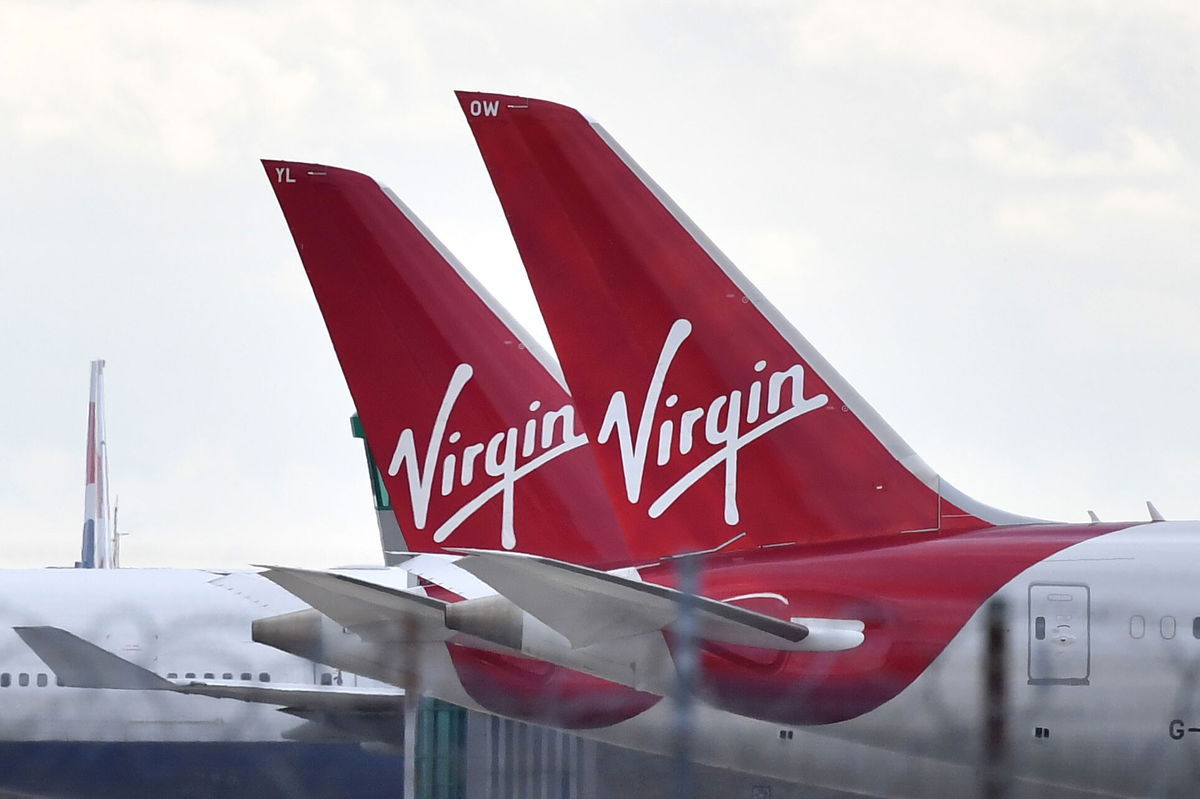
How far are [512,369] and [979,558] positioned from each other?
284 inches

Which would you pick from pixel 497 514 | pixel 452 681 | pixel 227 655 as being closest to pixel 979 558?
pixel 452 681

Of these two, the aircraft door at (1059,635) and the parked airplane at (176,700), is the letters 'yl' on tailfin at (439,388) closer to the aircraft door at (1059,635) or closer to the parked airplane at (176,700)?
the parked airplane at (176,700)

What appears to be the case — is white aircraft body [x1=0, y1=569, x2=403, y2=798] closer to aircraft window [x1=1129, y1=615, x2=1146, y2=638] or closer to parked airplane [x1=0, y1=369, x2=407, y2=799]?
parked airplane [x1=0, y1=369, x2=407, y2=799]

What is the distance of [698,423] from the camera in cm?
1562

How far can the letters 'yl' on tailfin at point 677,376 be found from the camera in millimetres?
15094

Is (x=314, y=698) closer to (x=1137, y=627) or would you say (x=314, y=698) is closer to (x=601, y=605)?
(x=601, y=605)

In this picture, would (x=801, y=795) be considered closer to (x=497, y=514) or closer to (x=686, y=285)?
(x=686, y=285)

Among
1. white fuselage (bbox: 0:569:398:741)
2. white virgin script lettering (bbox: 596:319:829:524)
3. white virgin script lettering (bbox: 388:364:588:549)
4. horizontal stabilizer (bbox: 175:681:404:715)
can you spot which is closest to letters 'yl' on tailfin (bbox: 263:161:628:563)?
white virgin script lettering (bbox: 388:364:588:549)

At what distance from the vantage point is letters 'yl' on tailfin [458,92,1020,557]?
15.1 metres

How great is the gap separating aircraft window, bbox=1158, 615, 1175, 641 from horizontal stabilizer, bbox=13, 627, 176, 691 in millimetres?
6883

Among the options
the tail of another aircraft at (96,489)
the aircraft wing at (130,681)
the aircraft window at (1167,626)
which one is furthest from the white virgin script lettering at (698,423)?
the tail of another aircraft at (96,489)

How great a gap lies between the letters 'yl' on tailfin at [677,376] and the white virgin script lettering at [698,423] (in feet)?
0.04

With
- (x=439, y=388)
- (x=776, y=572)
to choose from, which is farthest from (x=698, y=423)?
(x=439, y=388)

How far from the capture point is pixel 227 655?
2527 centimetres
